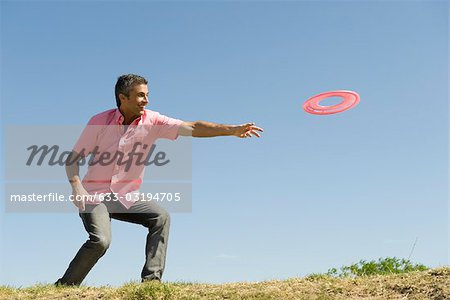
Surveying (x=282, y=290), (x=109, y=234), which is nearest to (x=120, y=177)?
(x=109, y=234)

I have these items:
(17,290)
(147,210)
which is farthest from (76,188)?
(17,290)

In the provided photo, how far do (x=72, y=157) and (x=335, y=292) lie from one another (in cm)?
443

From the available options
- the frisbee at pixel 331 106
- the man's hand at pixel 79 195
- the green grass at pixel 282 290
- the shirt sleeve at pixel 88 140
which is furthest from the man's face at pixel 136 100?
the frisbee at pixel 331 106

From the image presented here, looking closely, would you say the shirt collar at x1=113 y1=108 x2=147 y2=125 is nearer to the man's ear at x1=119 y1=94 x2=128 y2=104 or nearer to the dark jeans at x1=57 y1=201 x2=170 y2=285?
the man's ear at x1=119 y1=94 x2=128 y2=104

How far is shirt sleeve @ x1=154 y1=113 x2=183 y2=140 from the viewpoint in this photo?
930 cm

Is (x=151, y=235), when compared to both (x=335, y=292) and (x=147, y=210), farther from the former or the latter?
(x=335, y=292)

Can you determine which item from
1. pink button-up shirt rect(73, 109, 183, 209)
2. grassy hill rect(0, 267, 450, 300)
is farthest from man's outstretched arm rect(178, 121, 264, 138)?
grassy hill rect(0, 267, 450, 300)

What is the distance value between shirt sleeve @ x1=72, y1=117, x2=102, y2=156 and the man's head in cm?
51

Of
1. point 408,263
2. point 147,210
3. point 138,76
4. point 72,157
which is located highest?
point 138,76

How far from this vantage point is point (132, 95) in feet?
29.9

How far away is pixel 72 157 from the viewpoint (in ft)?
29.9

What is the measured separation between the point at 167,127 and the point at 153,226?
5.14ft

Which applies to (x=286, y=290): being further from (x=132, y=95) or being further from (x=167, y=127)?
(x=132, y=95)

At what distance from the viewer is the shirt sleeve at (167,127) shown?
930cm
